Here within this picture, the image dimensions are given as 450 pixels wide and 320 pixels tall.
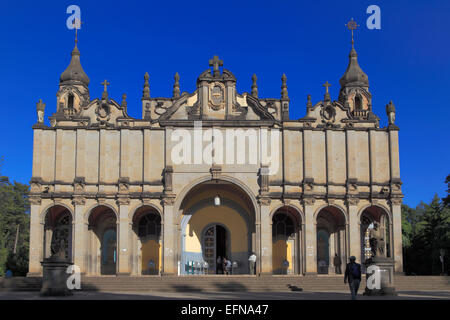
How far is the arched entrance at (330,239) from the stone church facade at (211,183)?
0.28 ft

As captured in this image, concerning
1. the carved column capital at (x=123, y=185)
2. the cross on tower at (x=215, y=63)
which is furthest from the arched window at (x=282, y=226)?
the cross on tower at (x=215, y=63)

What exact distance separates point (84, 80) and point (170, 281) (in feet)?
62.8

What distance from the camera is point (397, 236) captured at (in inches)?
1586

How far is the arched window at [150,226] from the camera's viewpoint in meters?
42.5

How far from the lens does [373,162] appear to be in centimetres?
4162

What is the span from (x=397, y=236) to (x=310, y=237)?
5.59 m

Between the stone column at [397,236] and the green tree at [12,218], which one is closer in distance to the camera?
the stone column at [397,236]

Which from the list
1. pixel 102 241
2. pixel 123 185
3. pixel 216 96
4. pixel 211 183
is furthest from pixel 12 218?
pixel 216 96

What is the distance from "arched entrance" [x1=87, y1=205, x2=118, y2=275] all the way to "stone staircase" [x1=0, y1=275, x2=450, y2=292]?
275 inches

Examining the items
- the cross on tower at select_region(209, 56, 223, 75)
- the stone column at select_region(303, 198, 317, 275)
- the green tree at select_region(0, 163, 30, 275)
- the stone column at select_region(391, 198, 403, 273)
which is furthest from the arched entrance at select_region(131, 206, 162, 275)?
the green tree at select_region(0, 163, 30, 275)

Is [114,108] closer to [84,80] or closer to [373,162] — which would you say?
[84,80]

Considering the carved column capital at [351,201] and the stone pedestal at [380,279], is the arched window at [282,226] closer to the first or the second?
the carved column capital at [351,201]

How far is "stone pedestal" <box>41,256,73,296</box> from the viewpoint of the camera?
25531 millimetres
